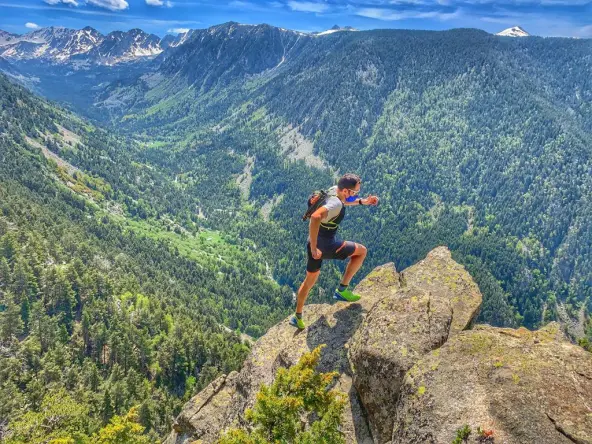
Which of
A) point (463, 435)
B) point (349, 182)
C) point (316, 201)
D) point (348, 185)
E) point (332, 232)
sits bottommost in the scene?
point (463, 435)

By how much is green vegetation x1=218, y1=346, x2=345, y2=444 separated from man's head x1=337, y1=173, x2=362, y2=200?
8.26m

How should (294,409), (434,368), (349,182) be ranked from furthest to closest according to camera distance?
1. (349,182)
2. (294,409)
3. (434,368)

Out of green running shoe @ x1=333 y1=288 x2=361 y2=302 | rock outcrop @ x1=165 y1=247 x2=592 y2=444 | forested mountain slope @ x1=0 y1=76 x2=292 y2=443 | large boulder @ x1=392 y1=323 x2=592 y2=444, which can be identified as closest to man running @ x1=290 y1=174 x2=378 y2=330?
green running shoe @ x1=333 y1=288 x2=361 y2=302

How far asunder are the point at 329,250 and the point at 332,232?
48.1 inches

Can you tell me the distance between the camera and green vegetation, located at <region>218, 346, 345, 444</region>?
16484 millimetres

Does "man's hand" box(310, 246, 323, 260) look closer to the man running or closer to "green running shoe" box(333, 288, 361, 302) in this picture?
the man running

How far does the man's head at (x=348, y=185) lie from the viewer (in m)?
19.9

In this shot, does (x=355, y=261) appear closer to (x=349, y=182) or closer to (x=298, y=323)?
(x=349, y=182)

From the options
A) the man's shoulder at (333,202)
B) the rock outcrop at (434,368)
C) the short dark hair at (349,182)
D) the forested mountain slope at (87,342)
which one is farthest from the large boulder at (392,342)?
the forested mountain slope at (87,342)

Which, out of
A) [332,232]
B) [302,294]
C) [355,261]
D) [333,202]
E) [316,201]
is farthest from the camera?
[355,261]

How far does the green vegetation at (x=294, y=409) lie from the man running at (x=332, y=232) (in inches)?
205

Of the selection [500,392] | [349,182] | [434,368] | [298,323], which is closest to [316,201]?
[349,182]

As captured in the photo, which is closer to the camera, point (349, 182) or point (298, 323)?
point (349, 182)

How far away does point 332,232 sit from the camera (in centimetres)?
2144
